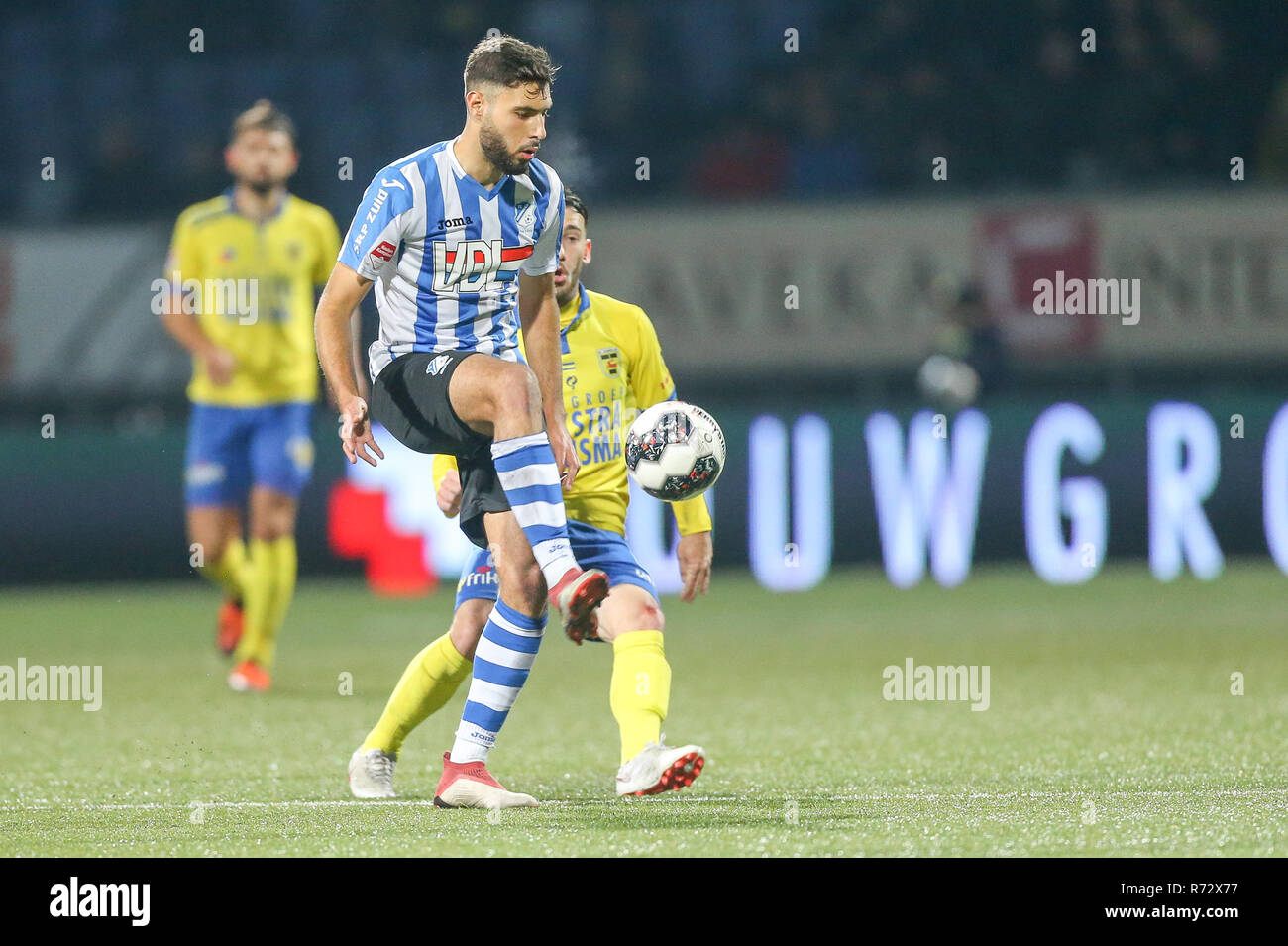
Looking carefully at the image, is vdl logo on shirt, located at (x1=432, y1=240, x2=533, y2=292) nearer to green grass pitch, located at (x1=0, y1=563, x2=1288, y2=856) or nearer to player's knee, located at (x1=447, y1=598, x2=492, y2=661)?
player's knee, located at (x1=447, y1=598, x2=492, y2=661)

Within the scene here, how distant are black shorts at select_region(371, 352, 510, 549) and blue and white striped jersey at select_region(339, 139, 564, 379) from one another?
0.27ft

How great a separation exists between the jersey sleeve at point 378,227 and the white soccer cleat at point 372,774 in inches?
55.3

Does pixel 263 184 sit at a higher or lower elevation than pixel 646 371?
higher

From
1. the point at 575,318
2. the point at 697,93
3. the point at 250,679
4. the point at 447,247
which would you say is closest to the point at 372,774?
the point at 575,318

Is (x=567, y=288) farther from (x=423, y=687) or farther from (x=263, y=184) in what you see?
(x=263, y=184)

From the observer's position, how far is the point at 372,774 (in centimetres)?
549

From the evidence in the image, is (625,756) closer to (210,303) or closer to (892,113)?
(210,303)

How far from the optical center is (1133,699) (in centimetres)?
764

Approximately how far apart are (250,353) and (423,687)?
12.6 ft

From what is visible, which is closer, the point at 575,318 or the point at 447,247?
the point at 447,247

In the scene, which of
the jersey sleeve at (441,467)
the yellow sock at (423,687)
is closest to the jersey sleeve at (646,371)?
the jersey sleeve at (441,467)

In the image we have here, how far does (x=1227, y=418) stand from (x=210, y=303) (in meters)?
6.85

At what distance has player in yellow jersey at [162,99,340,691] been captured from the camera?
872cm
